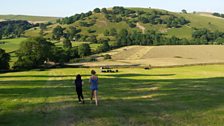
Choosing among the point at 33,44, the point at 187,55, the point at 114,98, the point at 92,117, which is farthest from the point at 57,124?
the point at 187,55

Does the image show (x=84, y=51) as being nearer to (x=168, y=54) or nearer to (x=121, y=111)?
(x=168, y=54)

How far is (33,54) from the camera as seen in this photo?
11969 cm

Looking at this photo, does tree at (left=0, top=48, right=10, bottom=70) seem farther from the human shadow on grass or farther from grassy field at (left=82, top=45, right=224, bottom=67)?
the human shadow on grass

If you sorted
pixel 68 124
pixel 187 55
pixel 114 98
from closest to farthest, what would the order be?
1. pixel 68 124
2. pixel 114 98
3. pixel 187 55

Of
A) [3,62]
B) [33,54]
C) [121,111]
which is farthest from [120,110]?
[33,54]

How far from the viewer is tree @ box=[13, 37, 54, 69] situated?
112 metres

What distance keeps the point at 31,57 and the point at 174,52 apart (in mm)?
49343

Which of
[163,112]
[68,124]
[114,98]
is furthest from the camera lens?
[114,98]

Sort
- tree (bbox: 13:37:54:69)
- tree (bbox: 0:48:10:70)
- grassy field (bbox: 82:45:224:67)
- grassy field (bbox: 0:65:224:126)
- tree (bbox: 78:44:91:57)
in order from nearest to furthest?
grassy field (bbox: 0:65:224:126) → tree (bbox: 0:48:10:70) → tree (bbox: 13:37:54:69) → grassy field (bbox: 82:45:224:67) → tree (bbox: 78:44:91:57)

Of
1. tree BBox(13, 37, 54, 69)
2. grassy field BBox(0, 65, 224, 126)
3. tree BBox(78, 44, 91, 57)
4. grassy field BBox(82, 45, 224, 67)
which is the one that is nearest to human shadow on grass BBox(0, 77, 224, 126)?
grassy field BBox(0, 65, 224, 126)

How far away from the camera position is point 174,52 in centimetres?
14200

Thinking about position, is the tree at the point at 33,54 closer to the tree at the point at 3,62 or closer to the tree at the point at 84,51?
the tree at the point at 3,62

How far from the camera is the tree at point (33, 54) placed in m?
112

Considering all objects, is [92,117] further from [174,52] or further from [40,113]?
[174,52]
